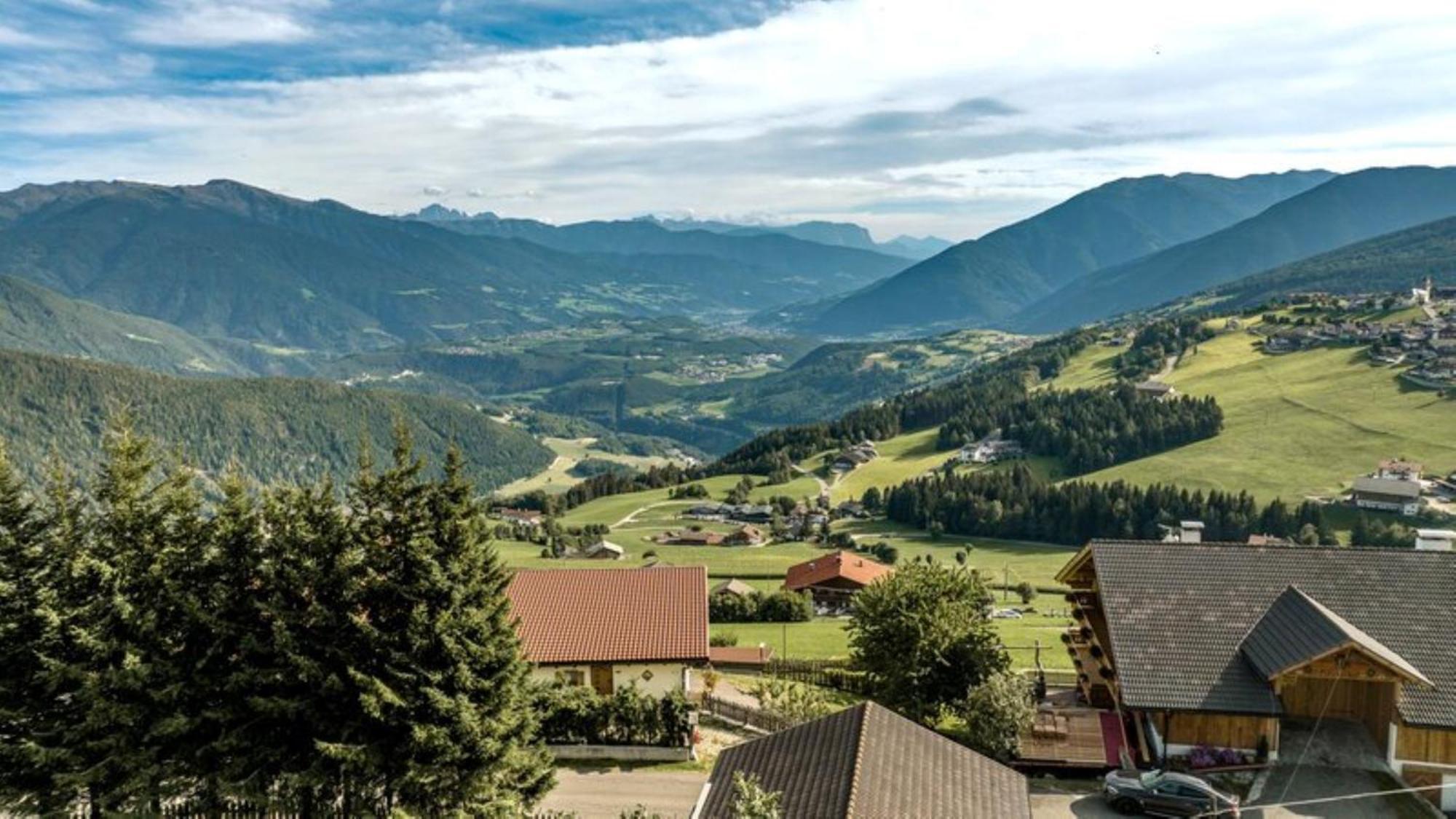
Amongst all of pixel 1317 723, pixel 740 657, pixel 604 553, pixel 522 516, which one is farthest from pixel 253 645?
pixel 522 516

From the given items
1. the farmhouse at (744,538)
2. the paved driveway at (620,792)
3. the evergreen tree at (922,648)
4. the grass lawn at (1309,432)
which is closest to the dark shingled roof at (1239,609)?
the evergreen tree at (922,648)

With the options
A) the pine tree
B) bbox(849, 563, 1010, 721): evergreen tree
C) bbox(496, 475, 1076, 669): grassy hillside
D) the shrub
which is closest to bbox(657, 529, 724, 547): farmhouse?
bbox(496, 475, 1076, 669): grassy hillside

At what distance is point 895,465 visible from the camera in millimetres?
173625

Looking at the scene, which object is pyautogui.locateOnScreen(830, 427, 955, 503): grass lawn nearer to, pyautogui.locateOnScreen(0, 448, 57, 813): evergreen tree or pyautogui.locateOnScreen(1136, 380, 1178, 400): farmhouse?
pyautogui.locateOnScreen(1136, 380, 1178, 400): farmhouse

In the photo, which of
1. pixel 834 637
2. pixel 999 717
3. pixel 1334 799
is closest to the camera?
pixel 1334 799

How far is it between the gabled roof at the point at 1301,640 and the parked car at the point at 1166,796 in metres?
3.76

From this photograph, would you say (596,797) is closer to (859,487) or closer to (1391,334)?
(859,487)

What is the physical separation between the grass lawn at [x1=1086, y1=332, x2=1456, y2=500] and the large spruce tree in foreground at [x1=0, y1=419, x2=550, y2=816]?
117462mm

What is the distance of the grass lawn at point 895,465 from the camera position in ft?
521

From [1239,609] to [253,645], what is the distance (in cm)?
2688

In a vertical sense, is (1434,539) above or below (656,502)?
above

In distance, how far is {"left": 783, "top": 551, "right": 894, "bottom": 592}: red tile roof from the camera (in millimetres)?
75875

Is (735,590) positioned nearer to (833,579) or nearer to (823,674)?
(833,579)

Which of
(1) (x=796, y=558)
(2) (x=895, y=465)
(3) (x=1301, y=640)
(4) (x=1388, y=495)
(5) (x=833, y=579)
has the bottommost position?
(1) (x=796, y=558)
